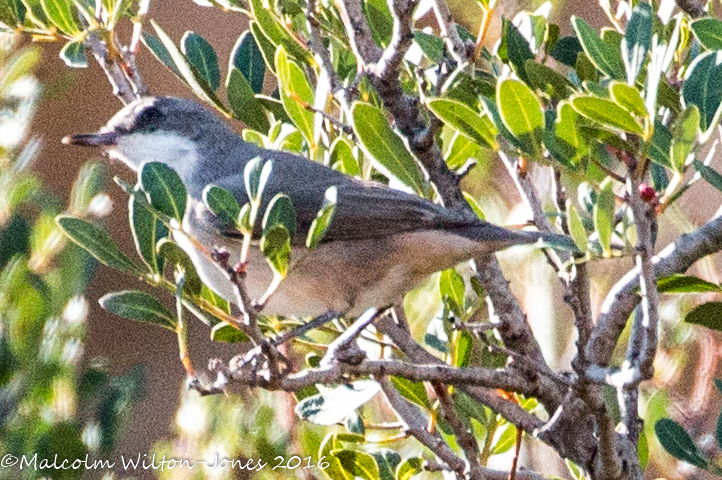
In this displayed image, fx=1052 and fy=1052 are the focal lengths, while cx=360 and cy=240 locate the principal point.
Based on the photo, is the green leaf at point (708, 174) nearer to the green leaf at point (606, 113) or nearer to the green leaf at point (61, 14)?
the green leaf at point (606, 113)

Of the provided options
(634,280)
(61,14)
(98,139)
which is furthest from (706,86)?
(98,139)

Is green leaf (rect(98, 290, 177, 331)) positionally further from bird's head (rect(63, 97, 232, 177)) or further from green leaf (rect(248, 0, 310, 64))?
bird's head (rect(63, 97, 232, 177))

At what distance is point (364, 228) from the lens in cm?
263

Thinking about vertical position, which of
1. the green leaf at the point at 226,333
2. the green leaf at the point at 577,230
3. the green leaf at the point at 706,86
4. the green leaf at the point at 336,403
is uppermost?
the green leaf at the point at 706,86

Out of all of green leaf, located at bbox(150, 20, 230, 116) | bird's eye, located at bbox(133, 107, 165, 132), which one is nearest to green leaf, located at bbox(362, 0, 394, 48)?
green leaf, located at bbox(150, 20, 230, 116)

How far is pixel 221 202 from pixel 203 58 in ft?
2.43

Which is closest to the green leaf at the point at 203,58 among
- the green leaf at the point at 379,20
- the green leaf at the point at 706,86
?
the green leaf at the point at 379,20

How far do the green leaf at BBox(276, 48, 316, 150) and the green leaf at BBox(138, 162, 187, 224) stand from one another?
0.53m

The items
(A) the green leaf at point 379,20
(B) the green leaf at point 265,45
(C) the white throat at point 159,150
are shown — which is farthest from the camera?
(C) the white throat at point 159,150

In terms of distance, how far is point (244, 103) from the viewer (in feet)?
7.80

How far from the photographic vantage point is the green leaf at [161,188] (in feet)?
5.81

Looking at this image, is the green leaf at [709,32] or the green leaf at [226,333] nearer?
the green leaf at [709,32]

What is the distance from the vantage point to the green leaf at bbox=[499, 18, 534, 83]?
2.03 metres

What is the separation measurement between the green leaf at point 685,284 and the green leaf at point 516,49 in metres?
0.47
